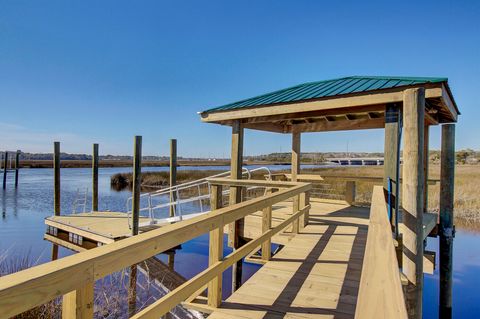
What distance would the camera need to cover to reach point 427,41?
863cm

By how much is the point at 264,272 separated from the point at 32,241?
10.5m

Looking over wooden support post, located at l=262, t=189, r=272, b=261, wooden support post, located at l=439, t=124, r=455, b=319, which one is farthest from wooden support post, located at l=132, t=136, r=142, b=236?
wooden support post, located at l=439, t=124, r=455, b=319

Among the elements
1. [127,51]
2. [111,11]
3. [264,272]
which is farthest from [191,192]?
[264,272]

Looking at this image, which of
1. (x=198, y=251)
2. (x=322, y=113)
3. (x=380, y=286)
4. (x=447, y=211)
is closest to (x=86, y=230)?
(x=198, y=251)

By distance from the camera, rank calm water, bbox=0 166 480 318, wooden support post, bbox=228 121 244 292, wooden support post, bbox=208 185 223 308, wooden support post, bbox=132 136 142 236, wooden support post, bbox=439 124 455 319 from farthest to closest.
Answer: wooden support post, bbox=132 136 142 236, calm water, bbox=0 166 480 318, wooden support post, bbox=439 124 455 319, wooden support post, bbox=228 121 244 292, wooden support post, bbox=208 185 223 308

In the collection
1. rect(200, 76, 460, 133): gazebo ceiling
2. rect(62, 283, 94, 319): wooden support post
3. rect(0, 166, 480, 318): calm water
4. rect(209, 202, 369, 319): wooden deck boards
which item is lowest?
rect(0, 166, 480, 318): calm water

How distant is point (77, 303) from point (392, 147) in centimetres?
430

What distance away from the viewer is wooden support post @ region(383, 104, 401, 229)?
4266 millimetres

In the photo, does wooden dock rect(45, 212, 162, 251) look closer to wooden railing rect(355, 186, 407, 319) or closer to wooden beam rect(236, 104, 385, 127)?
wooden beam rect(236, 104, 385, 127)

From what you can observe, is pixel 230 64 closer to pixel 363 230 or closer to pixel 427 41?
pixel 427 41

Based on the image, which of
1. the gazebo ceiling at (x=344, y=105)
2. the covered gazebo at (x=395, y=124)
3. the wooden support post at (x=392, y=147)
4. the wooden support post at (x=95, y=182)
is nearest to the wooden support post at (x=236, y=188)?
the covered gazebo at (x=395, y=124)

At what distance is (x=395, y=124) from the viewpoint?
4320 millimetres

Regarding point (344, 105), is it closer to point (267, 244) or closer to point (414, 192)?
point (414, 192)

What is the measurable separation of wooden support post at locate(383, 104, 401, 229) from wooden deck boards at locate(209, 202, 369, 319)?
1012mm
